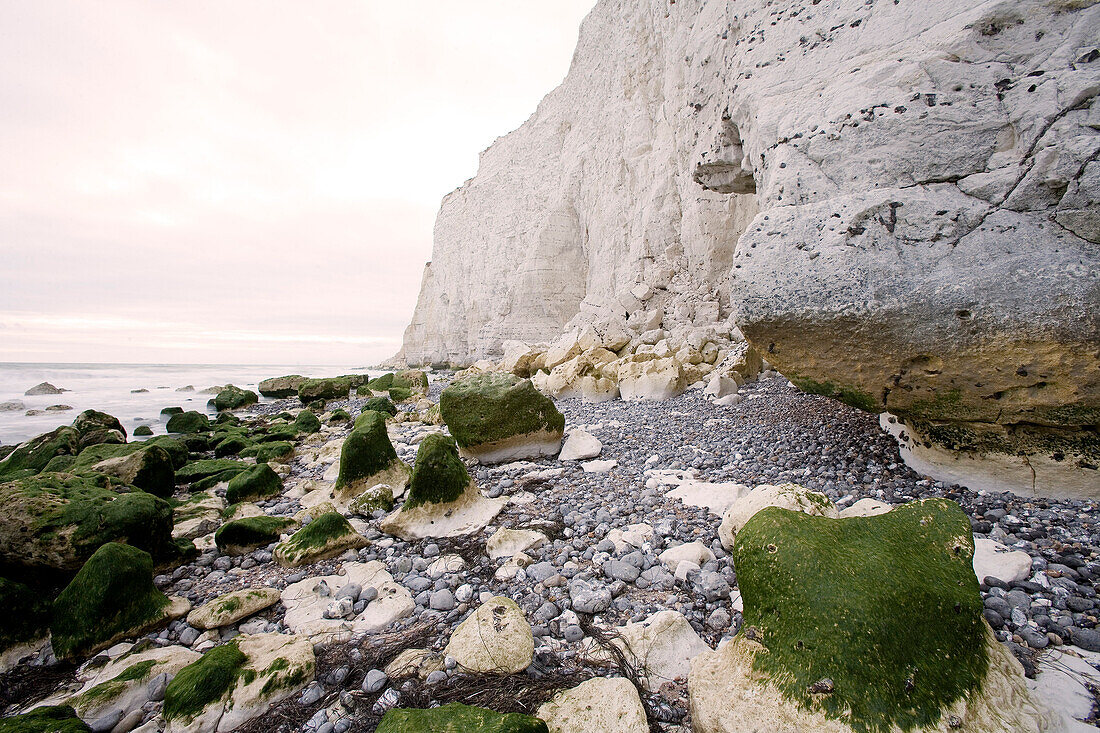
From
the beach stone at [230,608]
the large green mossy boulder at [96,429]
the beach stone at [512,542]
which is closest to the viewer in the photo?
the beach stone at [230,608]

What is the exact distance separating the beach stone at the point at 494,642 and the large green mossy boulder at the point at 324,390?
1698cm

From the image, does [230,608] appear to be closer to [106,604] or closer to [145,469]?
[106,604]

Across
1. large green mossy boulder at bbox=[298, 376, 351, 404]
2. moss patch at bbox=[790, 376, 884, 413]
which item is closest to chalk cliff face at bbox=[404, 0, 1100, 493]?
moss patch at bbox=[790, 376, 884, 413]

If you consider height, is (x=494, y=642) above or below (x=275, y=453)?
above

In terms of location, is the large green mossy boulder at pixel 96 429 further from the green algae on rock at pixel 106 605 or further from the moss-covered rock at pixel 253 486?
the green algae on rock at pixel 106 605

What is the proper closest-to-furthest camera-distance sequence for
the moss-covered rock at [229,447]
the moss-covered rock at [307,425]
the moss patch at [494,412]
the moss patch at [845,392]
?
the moss patch at [845,392] → the moss patch at [494,412] → the moss-covered rock at [229,447] → the moss-covered rock at [307,425]

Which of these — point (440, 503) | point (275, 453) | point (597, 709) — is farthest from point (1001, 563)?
point (275, 453)

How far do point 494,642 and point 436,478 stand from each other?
2.11m

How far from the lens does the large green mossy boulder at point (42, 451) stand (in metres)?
6.94

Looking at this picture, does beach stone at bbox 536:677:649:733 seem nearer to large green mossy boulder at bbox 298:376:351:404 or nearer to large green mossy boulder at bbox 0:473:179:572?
large green mossy boulder at bbox 0:473:179:572

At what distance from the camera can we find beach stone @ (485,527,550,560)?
332 cm

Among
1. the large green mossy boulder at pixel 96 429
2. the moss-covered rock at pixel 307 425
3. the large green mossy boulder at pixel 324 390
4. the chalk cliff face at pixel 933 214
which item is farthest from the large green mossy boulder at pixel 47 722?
the large green mossy boulder at pixel 324 390

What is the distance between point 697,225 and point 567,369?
5.71 metres

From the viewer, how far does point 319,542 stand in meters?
3.58
